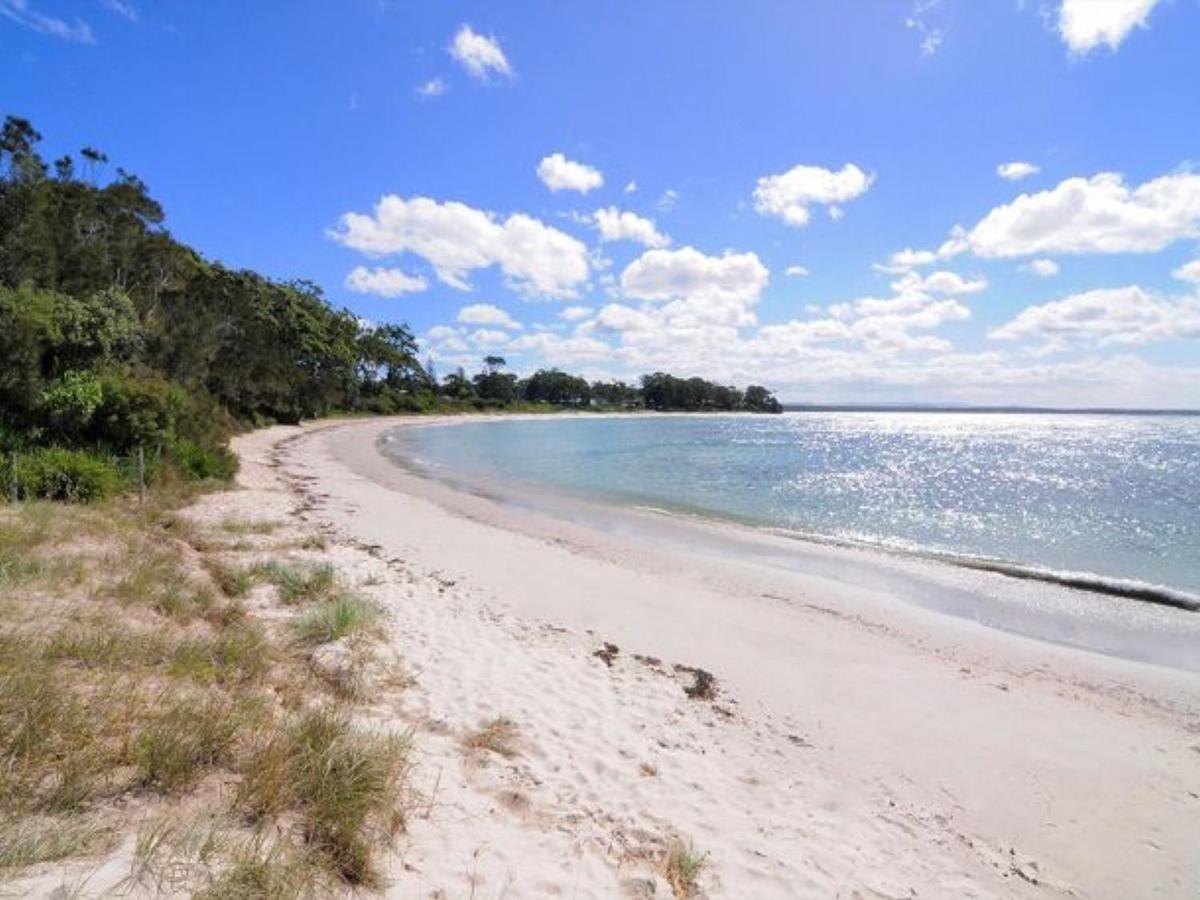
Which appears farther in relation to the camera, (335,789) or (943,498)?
(943,498)

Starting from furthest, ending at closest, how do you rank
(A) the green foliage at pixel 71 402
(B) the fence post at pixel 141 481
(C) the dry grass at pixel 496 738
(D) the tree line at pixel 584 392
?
(D) the tree line at pixel 584 392, (A) the green foliage at pixel 71 402, (B) the fence post at pixel 141 481, (C) the dry grass at pixel 496 738

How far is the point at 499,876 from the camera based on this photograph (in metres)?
3.57

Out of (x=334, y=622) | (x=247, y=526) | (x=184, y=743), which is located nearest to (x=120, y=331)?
(x=247, y=526)

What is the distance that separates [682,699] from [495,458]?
3584 cm

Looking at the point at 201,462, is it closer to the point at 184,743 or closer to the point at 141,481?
the point at 141,481

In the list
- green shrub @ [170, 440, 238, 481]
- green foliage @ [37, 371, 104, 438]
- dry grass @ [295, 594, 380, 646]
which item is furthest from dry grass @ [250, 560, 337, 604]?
green shrub @ [170, 440, 238, 481]

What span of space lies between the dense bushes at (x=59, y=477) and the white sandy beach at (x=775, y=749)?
223 inches

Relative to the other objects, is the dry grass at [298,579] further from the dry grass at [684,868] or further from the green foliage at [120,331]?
the green foliage at [120,331]

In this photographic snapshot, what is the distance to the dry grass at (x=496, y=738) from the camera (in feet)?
16.8

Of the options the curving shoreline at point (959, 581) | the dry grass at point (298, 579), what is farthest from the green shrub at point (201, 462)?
the dry grass at point (298, 579)

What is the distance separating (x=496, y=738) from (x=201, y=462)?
54.7 ft

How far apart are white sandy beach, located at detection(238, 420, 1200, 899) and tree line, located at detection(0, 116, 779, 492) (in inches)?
348

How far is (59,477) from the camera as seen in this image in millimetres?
12289

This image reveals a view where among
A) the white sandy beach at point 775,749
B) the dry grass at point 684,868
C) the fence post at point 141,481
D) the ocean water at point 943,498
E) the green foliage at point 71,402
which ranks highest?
the green foliage at point 71,402
